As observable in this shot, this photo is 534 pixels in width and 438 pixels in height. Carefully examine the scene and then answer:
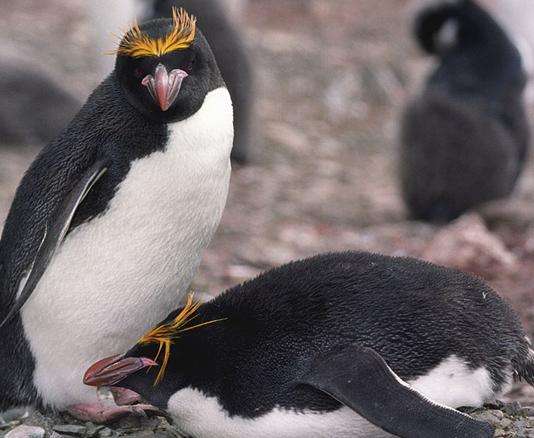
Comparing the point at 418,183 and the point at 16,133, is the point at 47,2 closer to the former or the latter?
the point at 16,133

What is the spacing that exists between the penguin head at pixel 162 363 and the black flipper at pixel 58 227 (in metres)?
0.29

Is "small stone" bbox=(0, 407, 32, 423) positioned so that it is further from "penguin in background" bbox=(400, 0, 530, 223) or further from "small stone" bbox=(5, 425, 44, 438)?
"penguin in background" bbox=(400, 0, 530, 223)

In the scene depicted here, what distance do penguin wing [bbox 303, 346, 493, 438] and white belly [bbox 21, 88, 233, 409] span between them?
56cm

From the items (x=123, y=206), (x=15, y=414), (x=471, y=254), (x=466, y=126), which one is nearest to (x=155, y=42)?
(x=123, y=206)

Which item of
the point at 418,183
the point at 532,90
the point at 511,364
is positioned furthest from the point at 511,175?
the point at 511,364

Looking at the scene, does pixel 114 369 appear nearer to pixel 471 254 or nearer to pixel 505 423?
pixel 505 423

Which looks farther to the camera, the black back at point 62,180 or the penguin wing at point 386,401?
the black back at point 62,180

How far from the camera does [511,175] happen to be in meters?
6.56

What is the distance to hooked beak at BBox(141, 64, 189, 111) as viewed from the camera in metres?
2.66

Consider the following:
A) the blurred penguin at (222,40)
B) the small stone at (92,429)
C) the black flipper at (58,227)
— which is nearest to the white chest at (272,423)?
the small stone at (92,429)

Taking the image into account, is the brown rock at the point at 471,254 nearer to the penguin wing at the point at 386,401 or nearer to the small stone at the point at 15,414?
A: the small stone at the point at 15,414

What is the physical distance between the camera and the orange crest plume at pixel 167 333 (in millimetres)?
2633

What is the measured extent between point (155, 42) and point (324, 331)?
799 millimetres

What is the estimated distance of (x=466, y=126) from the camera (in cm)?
638
